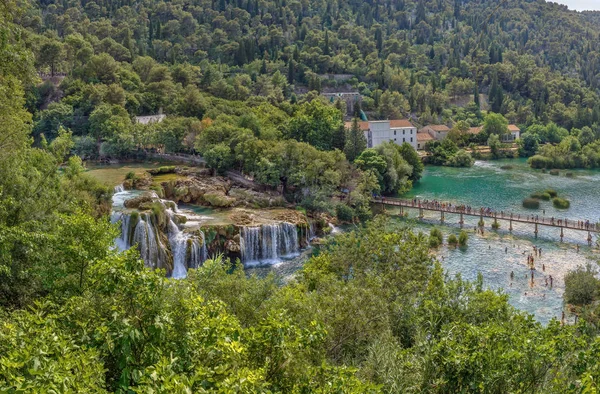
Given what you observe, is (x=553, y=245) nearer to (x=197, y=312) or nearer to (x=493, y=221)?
(x=493, y=221)

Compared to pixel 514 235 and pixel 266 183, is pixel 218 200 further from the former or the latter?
pixel 514 235

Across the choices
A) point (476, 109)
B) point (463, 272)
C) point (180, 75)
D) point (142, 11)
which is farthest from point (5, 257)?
point (142, 11)

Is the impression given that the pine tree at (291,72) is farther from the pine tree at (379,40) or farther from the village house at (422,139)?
the pine tree at (379,40)

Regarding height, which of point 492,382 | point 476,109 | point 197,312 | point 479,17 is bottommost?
point 492,382

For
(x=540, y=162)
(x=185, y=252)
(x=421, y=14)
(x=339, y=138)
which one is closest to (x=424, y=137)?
(x=540, y=162)

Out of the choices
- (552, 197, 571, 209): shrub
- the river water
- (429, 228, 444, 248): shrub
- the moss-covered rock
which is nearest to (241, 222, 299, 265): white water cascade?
the moss-covered rock

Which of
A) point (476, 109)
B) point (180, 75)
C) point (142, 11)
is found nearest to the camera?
point (180, 75)
